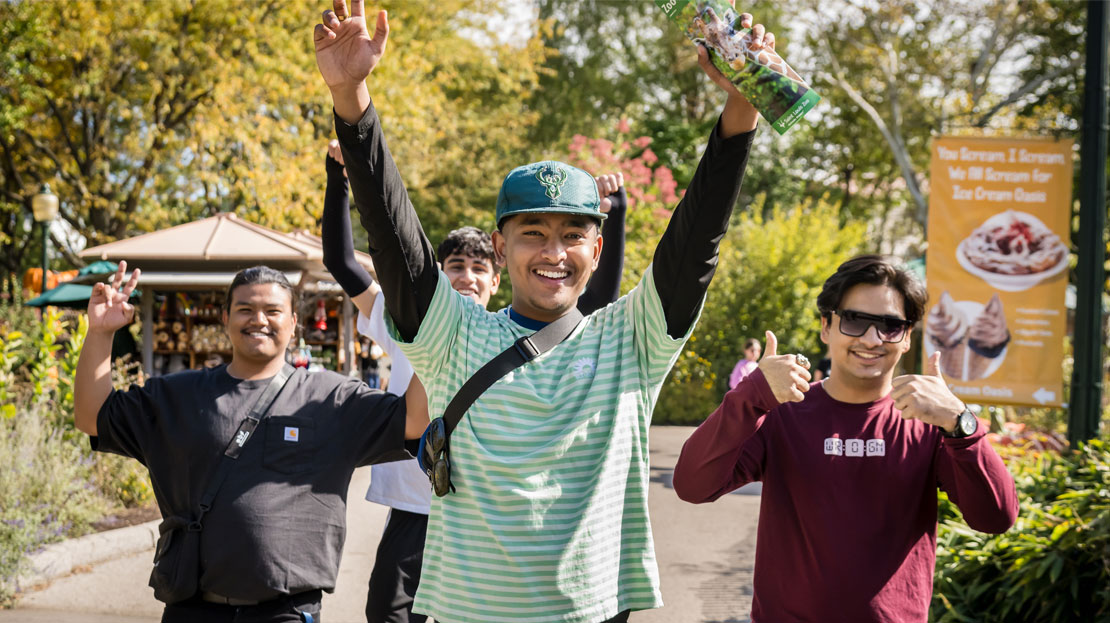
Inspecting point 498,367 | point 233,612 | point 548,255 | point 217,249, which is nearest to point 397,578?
point 233,612

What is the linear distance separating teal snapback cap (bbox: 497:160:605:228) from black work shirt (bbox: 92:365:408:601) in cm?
119

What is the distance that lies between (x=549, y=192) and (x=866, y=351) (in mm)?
1056

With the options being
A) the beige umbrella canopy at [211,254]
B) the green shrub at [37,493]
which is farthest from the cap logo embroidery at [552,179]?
the beige umbrella canopy at [211,254]

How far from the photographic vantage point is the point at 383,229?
209 centimetres

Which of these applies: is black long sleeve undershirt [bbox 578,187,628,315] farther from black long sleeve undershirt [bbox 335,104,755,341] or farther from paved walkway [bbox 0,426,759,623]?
paved walkway [bbox 0,426,759,623]

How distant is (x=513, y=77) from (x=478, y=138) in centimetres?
219

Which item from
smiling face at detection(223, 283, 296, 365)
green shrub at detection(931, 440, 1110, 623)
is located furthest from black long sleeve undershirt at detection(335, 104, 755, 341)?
green shrub at detection(931, 440, 1110, 623)

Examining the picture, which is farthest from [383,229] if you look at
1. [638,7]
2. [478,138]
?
[638,7]

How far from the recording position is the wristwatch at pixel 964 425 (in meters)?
2.41

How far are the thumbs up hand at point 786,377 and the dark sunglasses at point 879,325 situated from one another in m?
0.50

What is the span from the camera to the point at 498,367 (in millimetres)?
2203

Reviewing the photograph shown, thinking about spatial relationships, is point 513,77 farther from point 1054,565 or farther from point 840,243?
point 1054,565

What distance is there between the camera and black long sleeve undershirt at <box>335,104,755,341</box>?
201 cm

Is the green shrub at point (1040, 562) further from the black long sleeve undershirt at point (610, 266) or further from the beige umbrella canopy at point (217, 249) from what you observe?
the beige umbrella canopy at point (217, 249)
